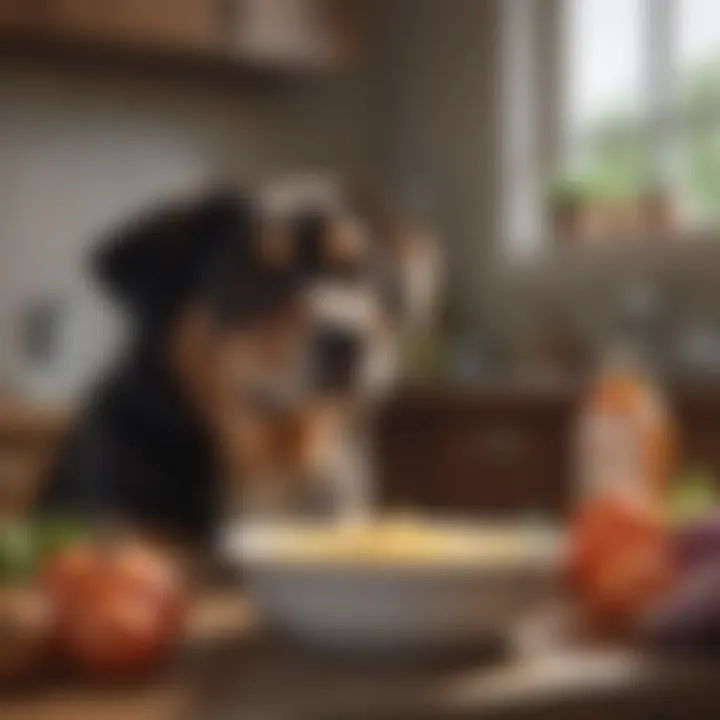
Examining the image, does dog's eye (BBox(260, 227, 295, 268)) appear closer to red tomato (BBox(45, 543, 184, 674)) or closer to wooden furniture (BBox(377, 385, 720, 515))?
wooden furniture (BBox(377, 385, 720, 515))

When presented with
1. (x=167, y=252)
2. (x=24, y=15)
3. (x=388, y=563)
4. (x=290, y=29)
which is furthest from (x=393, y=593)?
(x=290, y=29)

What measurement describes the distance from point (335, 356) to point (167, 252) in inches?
13.1

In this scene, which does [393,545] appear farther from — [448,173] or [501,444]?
[448,173]

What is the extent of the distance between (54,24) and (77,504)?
188cm

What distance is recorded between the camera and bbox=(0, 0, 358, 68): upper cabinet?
3.51 metres

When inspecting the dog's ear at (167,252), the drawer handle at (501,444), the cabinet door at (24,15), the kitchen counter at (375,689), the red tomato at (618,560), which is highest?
the cabinet door at (24,15)

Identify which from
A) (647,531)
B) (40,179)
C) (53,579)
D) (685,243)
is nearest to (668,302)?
(685,243)

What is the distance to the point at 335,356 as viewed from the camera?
8.31 feet

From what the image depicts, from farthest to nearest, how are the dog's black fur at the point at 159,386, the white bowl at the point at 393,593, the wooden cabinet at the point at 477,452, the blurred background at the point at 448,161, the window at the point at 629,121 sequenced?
the window at the point at 629,121 → the blurred background at the point at 448,161 → the wooden cabinet at the point at 477,452 → the dog's black fur at the point at 159,386 → the white bowl at the point at 393,593

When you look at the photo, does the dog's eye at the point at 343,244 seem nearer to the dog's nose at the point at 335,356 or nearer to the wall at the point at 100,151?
the dog's nose at the point at 335,356

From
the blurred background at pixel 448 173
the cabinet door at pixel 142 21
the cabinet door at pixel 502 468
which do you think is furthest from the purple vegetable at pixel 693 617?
the cabinet door at pixel 142 21

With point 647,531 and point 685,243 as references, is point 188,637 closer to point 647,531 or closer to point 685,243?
point 647,531

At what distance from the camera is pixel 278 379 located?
8.18 ft

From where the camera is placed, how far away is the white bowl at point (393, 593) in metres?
0.94
